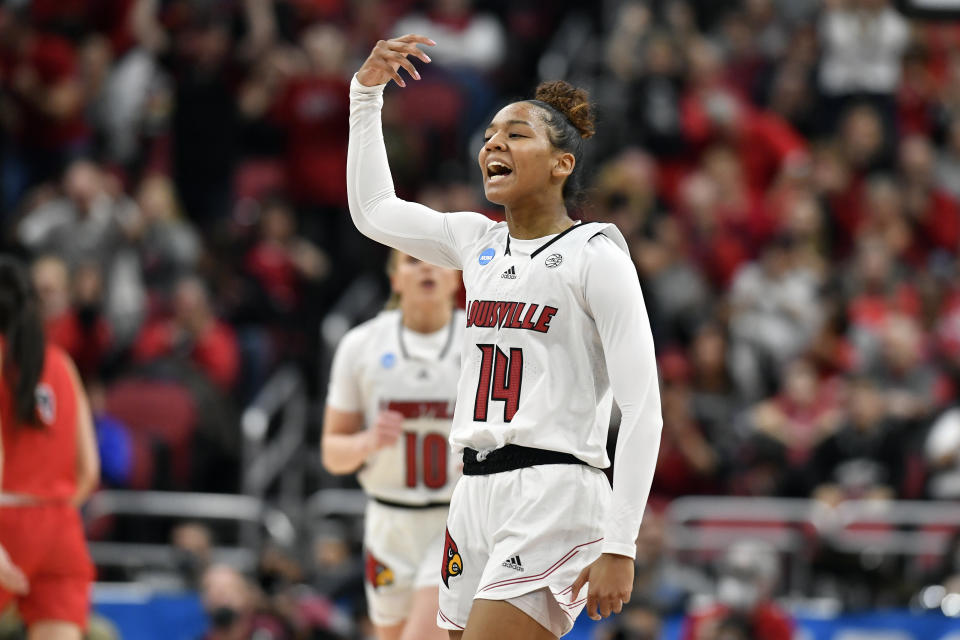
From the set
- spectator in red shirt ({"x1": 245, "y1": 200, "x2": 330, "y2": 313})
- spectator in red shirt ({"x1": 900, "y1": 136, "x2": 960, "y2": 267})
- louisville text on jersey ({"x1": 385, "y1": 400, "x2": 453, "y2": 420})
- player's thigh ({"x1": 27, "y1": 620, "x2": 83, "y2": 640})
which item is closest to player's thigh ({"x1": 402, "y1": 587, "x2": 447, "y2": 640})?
louisville text on jersey ({"x1": 385, "y1": 400, "x2": 453, "y2": 420})

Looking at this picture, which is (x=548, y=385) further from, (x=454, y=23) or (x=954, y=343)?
(x=454, y=23)

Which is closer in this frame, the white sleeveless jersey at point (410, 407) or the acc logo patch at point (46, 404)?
the acc logo patch at point (46, 404)

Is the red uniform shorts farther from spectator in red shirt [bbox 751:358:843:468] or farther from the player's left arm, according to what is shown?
spectator in red shirt [bbox 751:358:843:468]

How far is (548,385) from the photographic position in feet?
16.2

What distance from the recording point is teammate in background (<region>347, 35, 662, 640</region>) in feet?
15.7

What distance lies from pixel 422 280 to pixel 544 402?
2364mm

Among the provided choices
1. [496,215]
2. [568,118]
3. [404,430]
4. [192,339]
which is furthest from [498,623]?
[496,215]

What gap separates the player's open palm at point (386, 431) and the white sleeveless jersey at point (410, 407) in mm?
340

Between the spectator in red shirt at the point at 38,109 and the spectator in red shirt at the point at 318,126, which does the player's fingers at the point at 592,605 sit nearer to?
the spectator in red shirt at the point at 38,109

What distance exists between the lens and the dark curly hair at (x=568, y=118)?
5207mm

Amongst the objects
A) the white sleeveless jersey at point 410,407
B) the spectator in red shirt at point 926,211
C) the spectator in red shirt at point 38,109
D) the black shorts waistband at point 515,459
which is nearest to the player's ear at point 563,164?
the black shorts waistband at point 515,459

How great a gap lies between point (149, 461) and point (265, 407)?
1.24 m

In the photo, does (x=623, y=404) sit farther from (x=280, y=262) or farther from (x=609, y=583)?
(x=280, y=262)

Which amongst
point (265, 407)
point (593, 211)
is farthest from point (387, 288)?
point (593, 211)
